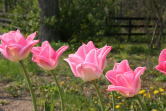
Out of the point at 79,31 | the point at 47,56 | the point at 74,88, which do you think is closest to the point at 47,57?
the point at 47,56

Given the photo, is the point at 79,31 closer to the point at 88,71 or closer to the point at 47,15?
the point at 47,15

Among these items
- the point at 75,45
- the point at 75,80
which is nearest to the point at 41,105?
the point at 75,80

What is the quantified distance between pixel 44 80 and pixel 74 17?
4931 mm

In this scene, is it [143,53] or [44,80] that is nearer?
[44,80]

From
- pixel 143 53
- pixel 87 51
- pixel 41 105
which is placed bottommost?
pixel 143 53

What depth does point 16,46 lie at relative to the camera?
55.4 inches

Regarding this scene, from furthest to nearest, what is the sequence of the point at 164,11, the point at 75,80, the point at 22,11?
the point at 22,11
the point at 164,11
the point at 75,80

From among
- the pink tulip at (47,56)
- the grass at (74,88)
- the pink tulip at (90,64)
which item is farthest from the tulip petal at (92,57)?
the grass at (74,88)

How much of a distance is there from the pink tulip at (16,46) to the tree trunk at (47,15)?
8722mm

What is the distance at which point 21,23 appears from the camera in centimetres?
1068

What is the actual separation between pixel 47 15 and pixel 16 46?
892cm

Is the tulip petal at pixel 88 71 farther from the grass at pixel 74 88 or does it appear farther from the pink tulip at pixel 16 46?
the grass at pixel 74 88

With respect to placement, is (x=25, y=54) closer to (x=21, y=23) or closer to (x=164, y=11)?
(x=164, y=11)

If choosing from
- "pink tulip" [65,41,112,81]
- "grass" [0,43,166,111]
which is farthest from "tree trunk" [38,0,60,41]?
"pink tulip" [65,41,112,81]
